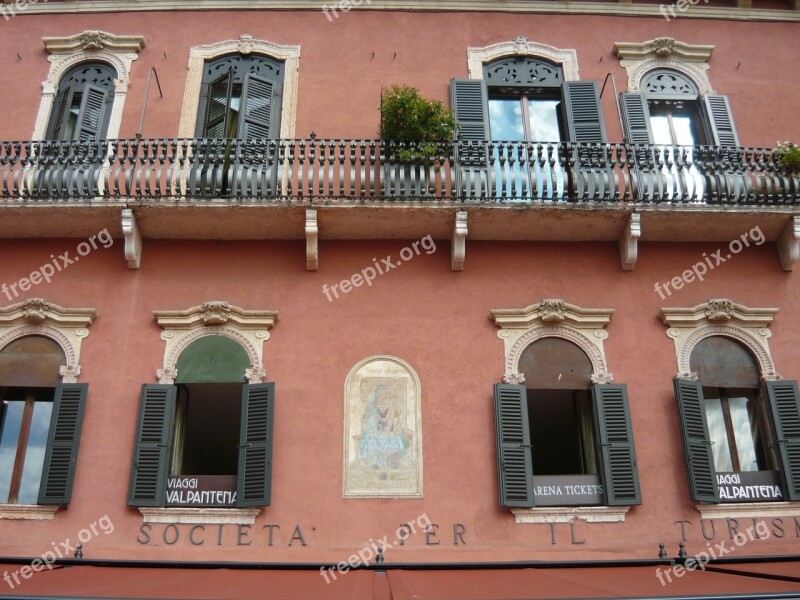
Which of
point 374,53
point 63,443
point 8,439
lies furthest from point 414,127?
point 8,439

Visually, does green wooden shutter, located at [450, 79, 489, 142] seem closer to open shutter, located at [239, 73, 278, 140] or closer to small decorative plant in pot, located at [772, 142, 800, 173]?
open shutter, located at [239, 73, 278, 140]

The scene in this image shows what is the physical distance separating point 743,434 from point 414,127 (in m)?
5.42

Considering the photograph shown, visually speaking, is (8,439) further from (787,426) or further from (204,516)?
(787,426)

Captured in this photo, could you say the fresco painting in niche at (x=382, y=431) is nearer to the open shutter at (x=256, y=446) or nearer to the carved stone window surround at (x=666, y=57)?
the open shutter at (x=256, y=446)

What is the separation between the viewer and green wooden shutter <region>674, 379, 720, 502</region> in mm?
8984

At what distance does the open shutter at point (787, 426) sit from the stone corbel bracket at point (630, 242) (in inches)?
83.0

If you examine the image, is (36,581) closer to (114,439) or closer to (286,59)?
(114,439)

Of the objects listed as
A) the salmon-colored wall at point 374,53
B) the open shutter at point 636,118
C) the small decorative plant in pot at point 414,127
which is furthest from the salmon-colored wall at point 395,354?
the salmon-colored wall at point 374,53

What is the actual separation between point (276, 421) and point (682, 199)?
5.55 m

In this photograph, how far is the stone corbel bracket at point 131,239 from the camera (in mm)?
9859

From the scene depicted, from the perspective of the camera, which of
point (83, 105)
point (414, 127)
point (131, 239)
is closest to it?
point (131, 239)

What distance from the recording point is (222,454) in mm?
13008

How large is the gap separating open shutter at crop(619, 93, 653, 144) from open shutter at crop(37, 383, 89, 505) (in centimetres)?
771

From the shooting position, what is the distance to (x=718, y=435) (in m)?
9.62
